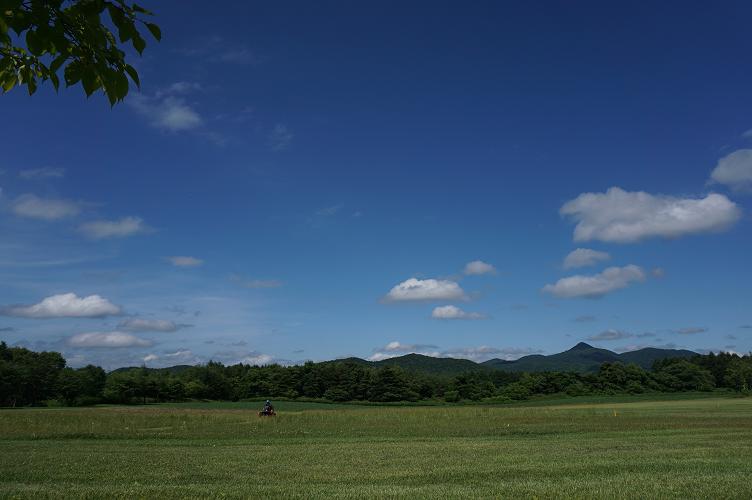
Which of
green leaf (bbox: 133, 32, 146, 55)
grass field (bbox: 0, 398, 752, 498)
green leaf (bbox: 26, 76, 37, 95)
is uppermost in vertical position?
green leaf (bbox: 26, 76, 37, 95)

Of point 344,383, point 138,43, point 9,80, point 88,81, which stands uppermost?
point 9,80

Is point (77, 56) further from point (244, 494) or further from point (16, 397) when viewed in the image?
point (16, 397)

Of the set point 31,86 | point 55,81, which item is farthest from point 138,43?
point 31,86

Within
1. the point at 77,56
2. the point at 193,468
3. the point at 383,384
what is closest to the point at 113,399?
the point at 383,384

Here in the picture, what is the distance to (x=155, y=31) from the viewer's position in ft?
12.6

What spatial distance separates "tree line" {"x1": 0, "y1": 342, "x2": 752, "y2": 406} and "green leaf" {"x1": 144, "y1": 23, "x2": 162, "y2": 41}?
126 meters

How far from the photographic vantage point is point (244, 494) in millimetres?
12953

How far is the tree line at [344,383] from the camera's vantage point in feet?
393

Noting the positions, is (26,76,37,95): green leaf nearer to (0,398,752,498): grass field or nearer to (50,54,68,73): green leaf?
(50,54,68,73): green leaf

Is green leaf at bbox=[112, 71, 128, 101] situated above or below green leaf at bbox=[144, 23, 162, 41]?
below

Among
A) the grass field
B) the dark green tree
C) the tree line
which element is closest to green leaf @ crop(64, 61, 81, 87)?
the dark green tree

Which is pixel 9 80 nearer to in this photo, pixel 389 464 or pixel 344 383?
pixel 389 464

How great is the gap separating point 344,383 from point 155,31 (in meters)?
142

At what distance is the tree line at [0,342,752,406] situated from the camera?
120 metres
